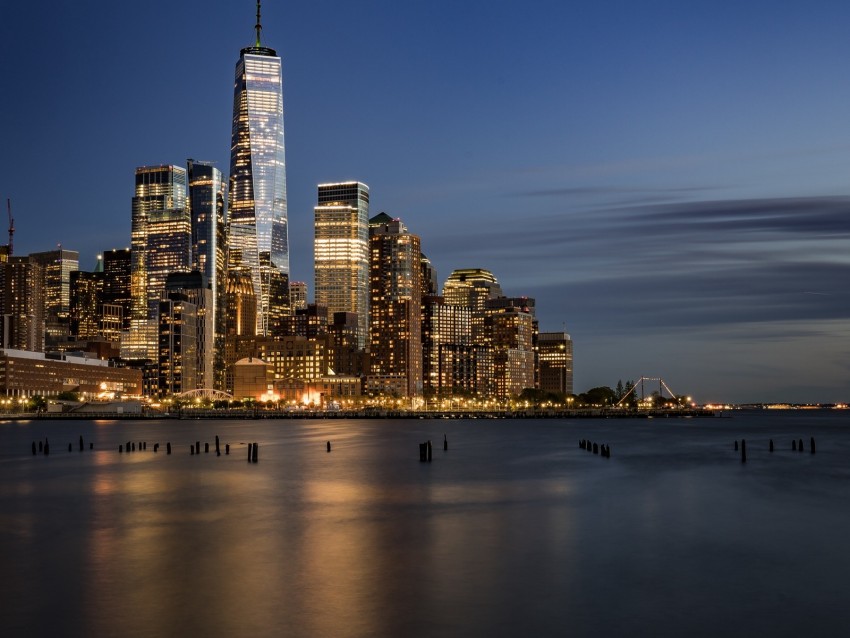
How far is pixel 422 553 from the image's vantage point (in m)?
40.8

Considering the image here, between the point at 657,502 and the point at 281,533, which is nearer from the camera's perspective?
the point at 281,533

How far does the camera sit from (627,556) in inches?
1599

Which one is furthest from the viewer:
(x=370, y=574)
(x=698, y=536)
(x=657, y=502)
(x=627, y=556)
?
(x=657, y=502)

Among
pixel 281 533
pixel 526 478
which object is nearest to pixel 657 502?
pixel 526 478

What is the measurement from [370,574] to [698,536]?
58.3 ft

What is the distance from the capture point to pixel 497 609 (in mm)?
30797

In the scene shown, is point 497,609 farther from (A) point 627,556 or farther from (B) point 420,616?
(A) point 627,556

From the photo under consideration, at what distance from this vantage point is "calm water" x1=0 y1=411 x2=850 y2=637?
29766 millimetres

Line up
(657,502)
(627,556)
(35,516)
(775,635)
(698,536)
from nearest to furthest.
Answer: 1. (775,635)
2. (627,556)
3. (698,536)
4. (35,516)
5. (657,502)

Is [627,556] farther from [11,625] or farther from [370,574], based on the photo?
[11,625]

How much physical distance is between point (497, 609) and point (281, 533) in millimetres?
18252

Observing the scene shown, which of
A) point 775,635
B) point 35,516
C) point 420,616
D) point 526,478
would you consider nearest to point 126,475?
point 35,516

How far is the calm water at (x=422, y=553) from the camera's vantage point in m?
29.8

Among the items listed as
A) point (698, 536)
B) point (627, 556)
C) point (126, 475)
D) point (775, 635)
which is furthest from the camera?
point (126, 475)
